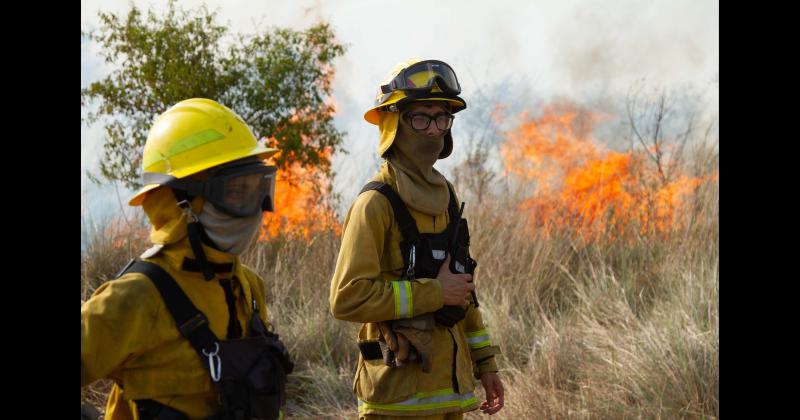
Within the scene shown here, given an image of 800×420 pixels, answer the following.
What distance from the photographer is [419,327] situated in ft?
10.3

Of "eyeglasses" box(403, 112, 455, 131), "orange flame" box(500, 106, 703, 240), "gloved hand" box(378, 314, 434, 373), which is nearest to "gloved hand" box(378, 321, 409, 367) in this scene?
"gloved hand" box(378, 314, 434, 373)

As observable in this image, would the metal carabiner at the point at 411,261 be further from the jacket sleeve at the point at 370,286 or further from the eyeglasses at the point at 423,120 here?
the eyeglasses at the point at 423,120

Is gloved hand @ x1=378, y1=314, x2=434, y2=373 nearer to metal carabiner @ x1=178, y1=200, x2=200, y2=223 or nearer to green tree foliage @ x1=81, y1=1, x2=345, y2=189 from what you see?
metal carabiner @ x1=178, y1=200, x2=200, y2=223

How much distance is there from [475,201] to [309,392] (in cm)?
Result: 326

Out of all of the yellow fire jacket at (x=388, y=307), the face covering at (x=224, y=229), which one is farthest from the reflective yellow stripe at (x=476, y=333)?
the face covering at (x=224, y=229)

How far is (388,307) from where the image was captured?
9.91ft

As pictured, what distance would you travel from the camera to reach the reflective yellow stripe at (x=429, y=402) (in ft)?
10.1

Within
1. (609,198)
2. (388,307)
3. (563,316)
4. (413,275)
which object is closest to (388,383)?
(388,307)

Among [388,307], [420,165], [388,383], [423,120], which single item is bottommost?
[388,383]

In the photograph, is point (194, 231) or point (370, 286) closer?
point (194, 231)

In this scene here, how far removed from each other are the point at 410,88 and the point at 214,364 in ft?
5.01

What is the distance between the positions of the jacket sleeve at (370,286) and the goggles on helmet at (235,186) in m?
0.55

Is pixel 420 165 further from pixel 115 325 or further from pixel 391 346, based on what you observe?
pixel 115 325

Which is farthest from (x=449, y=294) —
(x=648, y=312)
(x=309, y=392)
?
(x=648, y=312)
